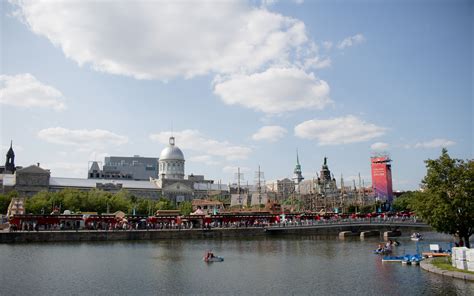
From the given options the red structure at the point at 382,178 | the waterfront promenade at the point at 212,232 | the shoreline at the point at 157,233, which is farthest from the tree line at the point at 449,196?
the red structure at the point at 382,178

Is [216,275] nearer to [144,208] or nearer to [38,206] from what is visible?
[38,206]

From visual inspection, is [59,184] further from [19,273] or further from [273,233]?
[19,273]

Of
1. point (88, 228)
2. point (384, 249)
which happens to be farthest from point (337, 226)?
point (88, 228)

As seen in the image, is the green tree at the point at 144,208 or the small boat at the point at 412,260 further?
the green tree at the point at 144,208

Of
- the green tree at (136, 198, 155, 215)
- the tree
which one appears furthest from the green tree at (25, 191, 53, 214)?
the tree

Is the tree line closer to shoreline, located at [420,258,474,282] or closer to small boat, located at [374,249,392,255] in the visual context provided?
shoreline, located at [420,258,474,282]

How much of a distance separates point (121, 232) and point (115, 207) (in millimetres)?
47420

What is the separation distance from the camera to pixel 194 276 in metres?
38.3

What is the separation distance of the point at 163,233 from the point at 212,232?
9942 millimetres

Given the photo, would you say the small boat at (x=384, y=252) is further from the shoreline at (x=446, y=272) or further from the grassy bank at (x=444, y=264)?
the shoreline at (x=446, y=272)

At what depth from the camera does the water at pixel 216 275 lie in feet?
105

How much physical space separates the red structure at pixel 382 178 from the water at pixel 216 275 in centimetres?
9818

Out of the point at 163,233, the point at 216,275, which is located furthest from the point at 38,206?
the point at 216,275

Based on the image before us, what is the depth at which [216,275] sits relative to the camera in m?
38.6
